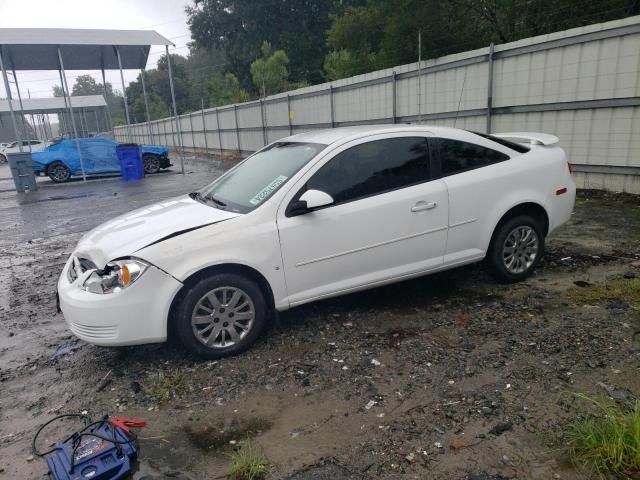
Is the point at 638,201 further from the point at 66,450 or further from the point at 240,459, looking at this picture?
the point at 66,450

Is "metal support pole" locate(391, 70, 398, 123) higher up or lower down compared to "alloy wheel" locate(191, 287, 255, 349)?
higher up

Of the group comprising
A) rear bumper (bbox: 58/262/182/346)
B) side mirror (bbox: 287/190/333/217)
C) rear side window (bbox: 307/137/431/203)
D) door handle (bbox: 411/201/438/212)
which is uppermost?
rear side window (bbox: 307/137/431/203)

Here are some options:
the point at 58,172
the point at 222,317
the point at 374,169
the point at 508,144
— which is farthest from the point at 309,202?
the point at 58,172

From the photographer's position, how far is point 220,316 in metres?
3.54

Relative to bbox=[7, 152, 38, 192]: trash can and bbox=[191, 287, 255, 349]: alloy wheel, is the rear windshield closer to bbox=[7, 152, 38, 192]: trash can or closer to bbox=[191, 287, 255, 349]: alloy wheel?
bbox=[191, 287, 255, 349]: alloy wheel

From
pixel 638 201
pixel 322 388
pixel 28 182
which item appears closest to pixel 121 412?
pixel 322 388

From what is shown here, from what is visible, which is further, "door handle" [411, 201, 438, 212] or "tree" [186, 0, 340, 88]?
"tree" [186, 0, 340, 88]

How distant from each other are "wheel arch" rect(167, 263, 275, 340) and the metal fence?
7090 millimetres

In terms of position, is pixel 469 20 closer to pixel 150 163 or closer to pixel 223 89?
pixel 150 163

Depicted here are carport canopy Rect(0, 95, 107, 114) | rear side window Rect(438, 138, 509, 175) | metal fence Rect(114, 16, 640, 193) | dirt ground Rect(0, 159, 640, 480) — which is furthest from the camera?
carport canopy Rect(0, 95, 107, 114)

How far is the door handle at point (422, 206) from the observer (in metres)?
4.04

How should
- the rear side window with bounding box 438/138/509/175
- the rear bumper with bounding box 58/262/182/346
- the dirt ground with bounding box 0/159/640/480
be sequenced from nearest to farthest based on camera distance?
1. the dirt ground with bounding box 0/159/640/480
2. the rear bumper with bounding box 58/262/182/346
3. the rear side window with bounding box 438/138/509/175

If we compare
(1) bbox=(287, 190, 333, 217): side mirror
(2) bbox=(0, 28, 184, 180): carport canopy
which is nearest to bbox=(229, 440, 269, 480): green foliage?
(1) bbox=(287, 190, 333, 217): side mirror

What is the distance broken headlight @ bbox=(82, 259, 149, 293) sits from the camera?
10.8 feet
